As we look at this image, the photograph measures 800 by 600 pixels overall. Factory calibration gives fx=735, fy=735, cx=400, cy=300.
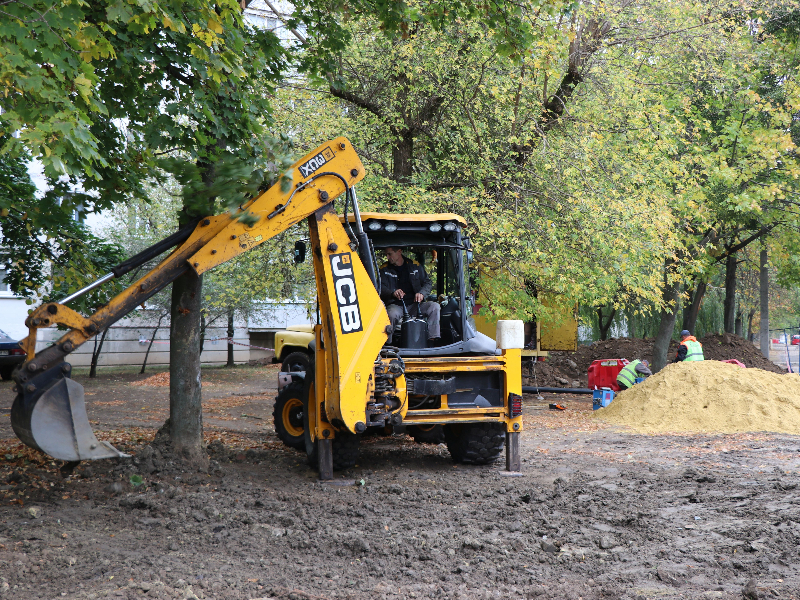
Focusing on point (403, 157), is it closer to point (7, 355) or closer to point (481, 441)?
point (481, 441)

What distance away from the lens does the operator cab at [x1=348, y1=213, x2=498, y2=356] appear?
26.7ft

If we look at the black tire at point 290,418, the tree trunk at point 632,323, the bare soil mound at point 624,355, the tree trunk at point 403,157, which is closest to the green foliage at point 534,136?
the tree trunk at point 403,157

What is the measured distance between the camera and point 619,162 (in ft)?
43.9

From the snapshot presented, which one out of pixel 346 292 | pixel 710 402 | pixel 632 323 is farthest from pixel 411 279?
pixel 632 323

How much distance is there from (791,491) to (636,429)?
536 cm

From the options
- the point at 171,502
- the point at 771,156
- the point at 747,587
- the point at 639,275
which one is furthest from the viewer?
the point at 771,156

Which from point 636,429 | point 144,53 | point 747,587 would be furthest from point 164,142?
point 636,429

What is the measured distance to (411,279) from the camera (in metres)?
8.28

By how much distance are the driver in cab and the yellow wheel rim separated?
2.20 meters

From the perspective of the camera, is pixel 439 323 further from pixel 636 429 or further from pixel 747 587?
pixel 636 429

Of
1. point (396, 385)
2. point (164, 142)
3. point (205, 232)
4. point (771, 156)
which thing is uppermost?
point (771, 156)

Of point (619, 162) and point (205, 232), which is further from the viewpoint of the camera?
point (619, 162)

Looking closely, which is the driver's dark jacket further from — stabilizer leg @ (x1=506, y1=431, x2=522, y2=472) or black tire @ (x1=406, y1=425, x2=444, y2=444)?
black tire @ (x1=406, y1=425, x2=444, y2=444)

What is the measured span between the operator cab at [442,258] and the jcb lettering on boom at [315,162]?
44.4 inches
